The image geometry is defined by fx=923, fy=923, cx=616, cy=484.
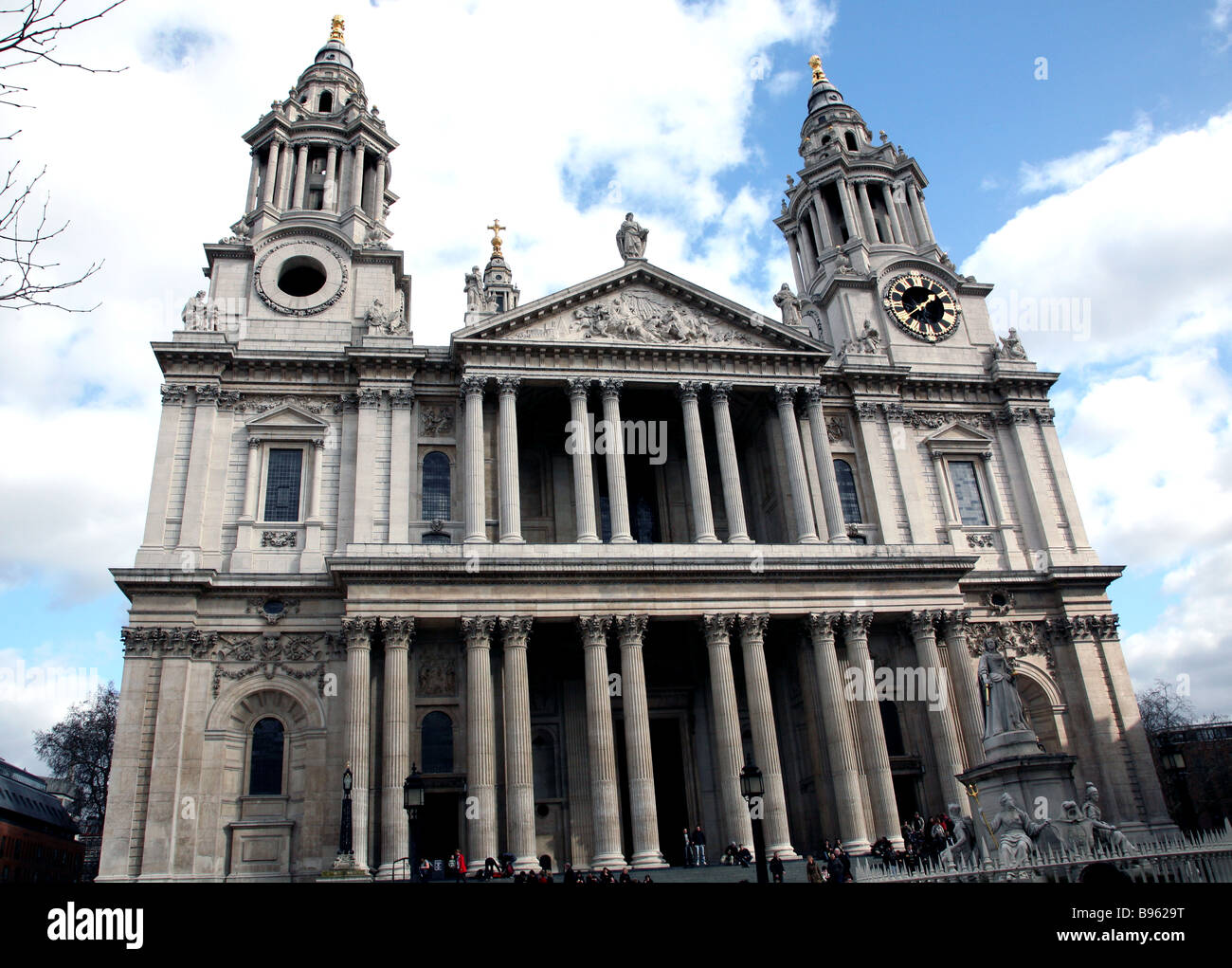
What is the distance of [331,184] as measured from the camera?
41.3 meters

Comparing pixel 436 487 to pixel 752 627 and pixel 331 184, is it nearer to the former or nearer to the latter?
pixel 752 627

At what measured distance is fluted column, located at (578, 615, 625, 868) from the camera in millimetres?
27938

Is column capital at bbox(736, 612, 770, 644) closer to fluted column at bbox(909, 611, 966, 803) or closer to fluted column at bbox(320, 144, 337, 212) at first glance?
fluted column at bbox(909, 611, 966, 803)

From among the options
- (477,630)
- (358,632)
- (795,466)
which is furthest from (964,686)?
(358,632)

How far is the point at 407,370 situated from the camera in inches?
1378

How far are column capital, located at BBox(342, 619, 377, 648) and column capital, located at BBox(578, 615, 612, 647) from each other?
22.3 feet

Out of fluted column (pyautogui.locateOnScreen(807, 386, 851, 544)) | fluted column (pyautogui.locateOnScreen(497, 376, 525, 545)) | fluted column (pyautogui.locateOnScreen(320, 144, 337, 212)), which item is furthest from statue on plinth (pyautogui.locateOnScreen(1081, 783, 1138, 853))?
fluted column (pyautogui.locateOnScreen(320, 144, 337, 212))

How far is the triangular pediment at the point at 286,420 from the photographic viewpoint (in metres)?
34.4

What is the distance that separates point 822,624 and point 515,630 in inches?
421

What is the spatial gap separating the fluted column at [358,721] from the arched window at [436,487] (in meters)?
5.89

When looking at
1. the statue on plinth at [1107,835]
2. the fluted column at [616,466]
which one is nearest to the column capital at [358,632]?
the fluted column at [616,466]

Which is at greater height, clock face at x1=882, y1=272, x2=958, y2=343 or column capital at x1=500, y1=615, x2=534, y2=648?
clock face at x1=882, y1=272, x2=958, y2=343
